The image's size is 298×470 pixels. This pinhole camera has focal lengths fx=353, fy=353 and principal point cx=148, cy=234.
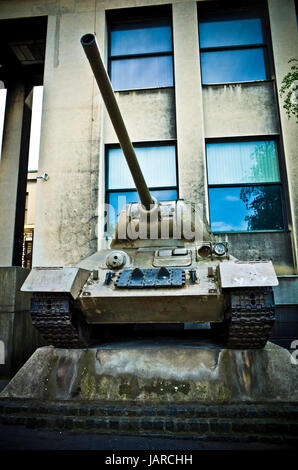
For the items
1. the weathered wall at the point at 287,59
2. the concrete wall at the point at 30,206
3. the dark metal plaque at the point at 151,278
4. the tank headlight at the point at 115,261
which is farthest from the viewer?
the concrete wall at the point at 30,206

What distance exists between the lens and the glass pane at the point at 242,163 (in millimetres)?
9172

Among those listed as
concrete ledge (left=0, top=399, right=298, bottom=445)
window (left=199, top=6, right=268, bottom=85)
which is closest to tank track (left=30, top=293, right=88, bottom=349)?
concrete ledge (left=0, top=399, right=298, bottom=445)

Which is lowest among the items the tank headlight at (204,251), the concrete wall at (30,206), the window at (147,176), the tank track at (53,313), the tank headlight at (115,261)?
the tank track at (53,313)

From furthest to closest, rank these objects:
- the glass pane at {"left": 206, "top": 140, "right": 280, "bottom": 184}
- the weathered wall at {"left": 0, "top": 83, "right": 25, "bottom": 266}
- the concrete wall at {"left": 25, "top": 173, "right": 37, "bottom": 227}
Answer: the concrete wall at {"left": 25, "top": 173, "right": 37, "bottom": 227}, the weathered wall at {"left": 0, "top": 83, "right": 25, "bottom": 266}, the glass pane at {"left": 206, "top": 140, "right": 280, "bottom": 184}

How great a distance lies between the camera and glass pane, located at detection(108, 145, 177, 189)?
30.9ft

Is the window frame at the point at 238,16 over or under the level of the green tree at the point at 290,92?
over

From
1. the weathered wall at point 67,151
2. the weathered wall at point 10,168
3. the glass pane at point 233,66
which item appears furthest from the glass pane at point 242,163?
the weathered wall at point 10,168

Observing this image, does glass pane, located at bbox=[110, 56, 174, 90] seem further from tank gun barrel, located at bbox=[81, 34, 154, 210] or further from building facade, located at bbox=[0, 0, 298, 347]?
tank gun barrel, located at bbox=[81, 34, 154, 210]

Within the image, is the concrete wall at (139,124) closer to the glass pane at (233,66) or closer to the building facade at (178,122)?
the building facade at (178,122)

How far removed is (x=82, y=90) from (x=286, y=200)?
6186mm

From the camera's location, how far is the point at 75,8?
1025 centimetres

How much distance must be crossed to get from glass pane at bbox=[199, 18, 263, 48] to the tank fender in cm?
853

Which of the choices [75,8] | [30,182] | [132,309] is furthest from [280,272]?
[30,182]

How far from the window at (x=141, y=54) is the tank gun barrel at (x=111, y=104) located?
5404 millimetres
